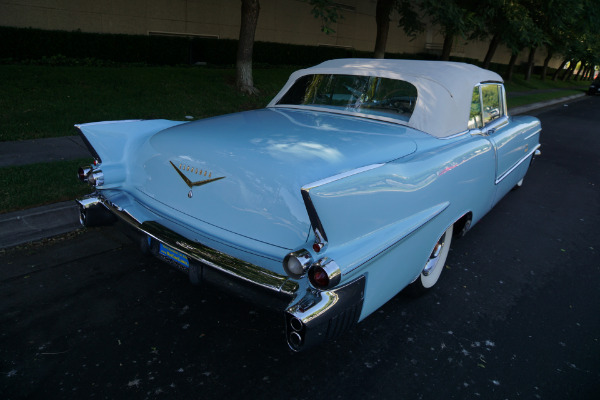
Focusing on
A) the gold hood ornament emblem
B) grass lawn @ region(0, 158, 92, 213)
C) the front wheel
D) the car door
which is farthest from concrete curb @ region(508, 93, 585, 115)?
the gold hood ornament emblem

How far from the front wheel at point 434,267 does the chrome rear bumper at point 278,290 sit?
1176mm

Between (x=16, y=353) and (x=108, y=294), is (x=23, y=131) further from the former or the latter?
(x=16, y=353)

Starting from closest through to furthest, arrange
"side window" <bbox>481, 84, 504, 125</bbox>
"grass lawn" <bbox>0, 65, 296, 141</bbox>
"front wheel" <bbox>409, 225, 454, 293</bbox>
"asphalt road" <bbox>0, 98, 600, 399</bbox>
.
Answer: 1. "asphalt road" <bbox>0, 98, 600, 399</bbox>
2. "front wheel" <bbox>409, 225, 454, 293</bbox>
3. "side window" <bbox>481, 84, 504, 125</bbox>
4. "grass lawn" <bbox>0, 65, 296, 141</bbox>

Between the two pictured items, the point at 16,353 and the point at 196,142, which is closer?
the point at 16,353

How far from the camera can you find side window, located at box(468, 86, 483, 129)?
12.5 ft

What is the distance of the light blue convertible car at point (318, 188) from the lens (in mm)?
2059

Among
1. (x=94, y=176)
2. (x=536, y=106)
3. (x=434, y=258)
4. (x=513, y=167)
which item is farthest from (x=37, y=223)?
(x=536, y=106)

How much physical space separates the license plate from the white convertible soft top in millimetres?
1937

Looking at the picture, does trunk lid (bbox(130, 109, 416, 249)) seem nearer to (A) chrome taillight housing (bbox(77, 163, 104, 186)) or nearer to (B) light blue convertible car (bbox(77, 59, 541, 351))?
(B) light blue convertible car (bbox(77, 59, 541, 351))

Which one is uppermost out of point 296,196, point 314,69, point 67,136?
point 314,69

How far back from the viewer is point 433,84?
11.4ft

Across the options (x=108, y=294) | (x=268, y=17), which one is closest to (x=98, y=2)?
(x=268, y=17)

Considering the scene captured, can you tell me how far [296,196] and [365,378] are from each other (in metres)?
1.12

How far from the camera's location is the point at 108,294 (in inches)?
123
